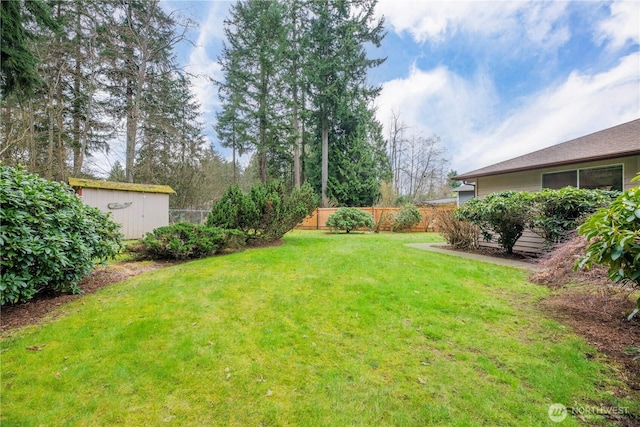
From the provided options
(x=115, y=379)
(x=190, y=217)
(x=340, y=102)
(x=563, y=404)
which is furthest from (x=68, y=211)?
(x=340, y=102)

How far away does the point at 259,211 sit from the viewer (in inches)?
296

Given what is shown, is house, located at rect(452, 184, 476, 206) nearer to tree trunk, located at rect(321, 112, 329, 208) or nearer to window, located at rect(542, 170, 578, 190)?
tree trunk, located at rect(321, 112, 329, 208)

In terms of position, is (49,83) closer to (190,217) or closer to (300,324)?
(190,217)

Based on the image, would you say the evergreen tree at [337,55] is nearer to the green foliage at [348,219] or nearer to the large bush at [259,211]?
the green foliage at [348,219]

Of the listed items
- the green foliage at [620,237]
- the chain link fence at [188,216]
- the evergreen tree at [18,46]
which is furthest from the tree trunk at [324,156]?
the green foliage at [620,237]

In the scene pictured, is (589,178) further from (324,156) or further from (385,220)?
(324,156)

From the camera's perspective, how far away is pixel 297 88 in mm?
19578

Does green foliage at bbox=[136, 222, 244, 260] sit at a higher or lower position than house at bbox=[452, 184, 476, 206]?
lower

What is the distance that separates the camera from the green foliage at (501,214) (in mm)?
6039

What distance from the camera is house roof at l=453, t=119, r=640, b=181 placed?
238 inches

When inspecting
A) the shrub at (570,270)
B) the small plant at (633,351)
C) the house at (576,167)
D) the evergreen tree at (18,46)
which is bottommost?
the small plant at (633,351)

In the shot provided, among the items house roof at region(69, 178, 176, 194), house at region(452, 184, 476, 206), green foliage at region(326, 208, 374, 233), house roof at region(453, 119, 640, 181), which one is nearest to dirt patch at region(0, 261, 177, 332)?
house roof at region(69, 178, 176, 194)

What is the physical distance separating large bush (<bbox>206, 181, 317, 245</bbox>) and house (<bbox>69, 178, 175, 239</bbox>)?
3.95 meters

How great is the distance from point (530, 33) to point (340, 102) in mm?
12075
